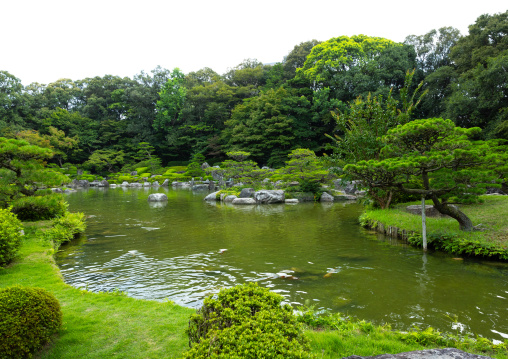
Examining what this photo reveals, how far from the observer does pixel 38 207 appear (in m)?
10.5

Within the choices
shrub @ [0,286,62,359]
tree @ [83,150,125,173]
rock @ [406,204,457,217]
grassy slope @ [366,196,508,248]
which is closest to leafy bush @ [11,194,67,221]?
shrub @ [0,286,62,359]

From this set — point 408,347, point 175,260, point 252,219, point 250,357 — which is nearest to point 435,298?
point 408,347

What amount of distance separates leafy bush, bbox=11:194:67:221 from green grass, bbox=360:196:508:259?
477 inches

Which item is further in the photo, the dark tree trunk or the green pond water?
the dark tree trunk

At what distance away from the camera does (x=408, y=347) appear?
11.4ft

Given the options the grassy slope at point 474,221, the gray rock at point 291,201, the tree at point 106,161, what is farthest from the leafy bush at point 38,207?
the tree at point 106,161

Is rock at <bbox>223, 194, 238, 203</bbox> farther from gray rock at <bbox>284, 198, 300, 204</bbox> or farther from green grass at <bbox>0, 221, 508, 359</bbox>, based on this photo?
green grass at <bbox>0, 221, 508, 359</bbox>

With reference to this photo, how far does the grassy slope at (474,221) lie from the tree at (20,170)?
12.4 metres

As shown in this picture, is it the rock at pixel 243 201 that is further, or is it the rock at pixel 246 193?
the rock at pixel 246 193

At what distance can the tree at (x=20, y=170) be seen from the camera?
31.8 feet

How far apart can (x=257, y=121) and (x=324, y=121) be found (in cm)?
867

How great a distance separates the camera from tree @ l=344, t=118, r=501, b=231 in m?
7.63

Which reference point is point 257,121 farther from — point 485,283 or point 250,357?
point 250,357

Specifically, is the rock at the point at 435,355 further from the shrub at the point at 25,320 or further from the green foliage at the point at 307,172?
the green foliage at the point at 307,172
